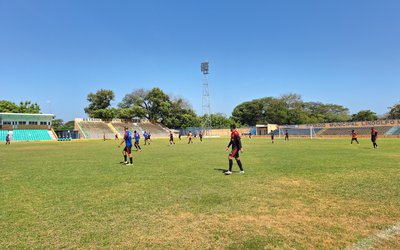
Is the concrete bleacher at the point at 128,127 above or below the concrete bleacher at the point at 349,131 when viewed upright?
above

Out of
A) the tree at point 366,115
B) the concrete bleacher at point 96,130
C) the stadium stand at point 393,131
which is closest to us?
the stadium stand at point 393,131

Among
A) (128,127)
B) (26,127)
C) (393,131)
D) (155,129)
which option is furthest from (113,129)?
(393,131)

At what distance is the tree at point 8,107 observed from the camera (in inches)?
2726

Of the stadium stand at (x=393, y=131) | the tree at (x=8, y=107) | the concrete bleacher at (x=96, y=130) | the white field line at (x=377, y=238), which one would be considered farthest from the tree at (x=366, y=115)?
the tree at (x=8, y=107)

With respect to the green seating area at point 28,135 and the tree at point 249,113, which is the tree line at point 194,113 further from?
the green seating area at point 28,135

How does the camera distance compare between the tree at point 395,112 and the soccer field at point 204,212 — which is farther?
the tree at point 395,112

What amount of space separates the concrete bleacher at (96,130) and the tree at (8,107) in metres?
17.3

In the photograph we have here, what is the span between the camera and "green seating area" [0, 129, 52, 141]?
5972 centimetres

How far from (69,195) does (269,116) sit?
88.8 m

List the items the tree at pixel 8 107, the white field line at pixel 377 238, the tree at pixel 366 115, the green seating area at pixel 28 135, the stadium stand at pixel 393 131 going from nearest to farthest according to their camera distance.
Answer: the white field line at pixel 377 238 < the stadium stand at pixel 393 131 < the green seating area at pixel 28 135 < the tree at pixel 8 107 < the tree at pixel 366 115

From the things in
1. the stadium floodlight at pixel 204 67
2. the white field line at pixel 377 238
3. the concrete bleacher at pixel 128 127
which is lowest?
the white field line at pixel 377 238

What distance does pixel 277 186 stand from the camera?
8.30 m

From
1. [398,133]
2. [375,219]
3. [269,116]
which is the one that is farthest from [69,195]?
[269,116]

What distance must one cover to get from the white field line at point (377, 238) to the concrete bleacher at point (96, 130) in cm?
7008
